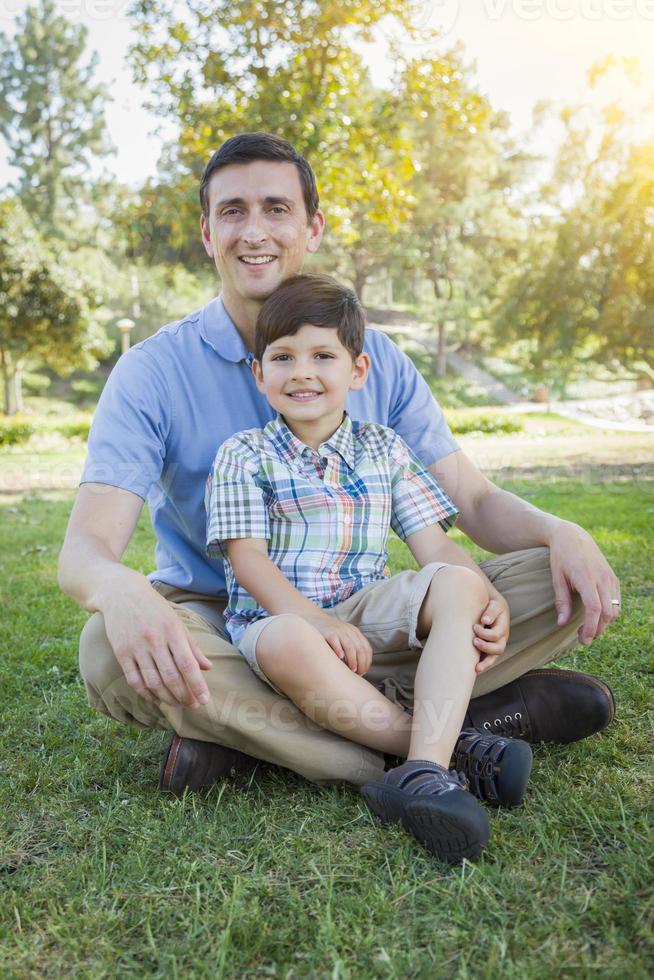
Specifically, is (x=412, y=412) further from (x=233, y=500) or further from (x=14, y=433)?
(x=14, y=433)

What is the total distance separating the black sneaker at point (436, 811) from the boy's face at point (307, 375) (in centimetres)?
94

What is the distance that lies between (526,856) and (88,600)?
104cm

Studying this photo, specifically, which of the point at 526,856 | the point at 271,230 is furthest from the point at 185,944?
the point at 271,230

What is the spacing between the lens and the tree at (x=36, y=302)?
19750 millimetres

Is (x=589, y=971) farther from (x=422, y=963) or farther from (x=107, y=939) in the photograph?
(x=107, y=939)

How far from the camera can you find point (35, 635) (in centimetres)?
357

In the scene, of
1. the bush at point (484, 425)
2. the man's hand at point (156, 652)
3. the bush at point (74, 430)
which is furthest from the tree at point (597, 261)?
the man's hand at point (156, 652)

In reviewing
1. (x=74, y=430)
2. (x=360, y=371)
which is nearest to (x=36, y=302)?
(x=74, y=430)

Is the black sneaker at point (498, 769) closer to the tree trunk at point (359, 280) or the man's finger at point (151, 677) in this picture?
the man's finger at point (151, 677)

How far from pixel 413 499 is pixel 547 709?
624 millimetres

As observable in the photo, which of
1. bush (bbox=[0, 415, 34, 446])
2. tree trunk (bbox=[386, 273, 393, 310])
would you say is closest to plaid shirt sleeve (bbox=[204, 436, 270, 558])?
bush (bbox=[0, 415, 34, 446])

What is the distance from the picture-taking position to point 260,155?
106 inches

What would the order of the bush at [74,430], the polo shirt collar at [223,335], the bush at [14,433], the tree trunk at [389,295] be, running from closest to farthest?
the polo shirt collar at [223,335]
the bush at [14,433]
the bush at [74,430]
the tree trunk at [389,295]

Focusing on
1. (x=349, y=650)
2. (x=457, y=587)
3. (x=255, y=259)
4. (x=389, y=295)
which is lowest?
(x=389, y=295)
